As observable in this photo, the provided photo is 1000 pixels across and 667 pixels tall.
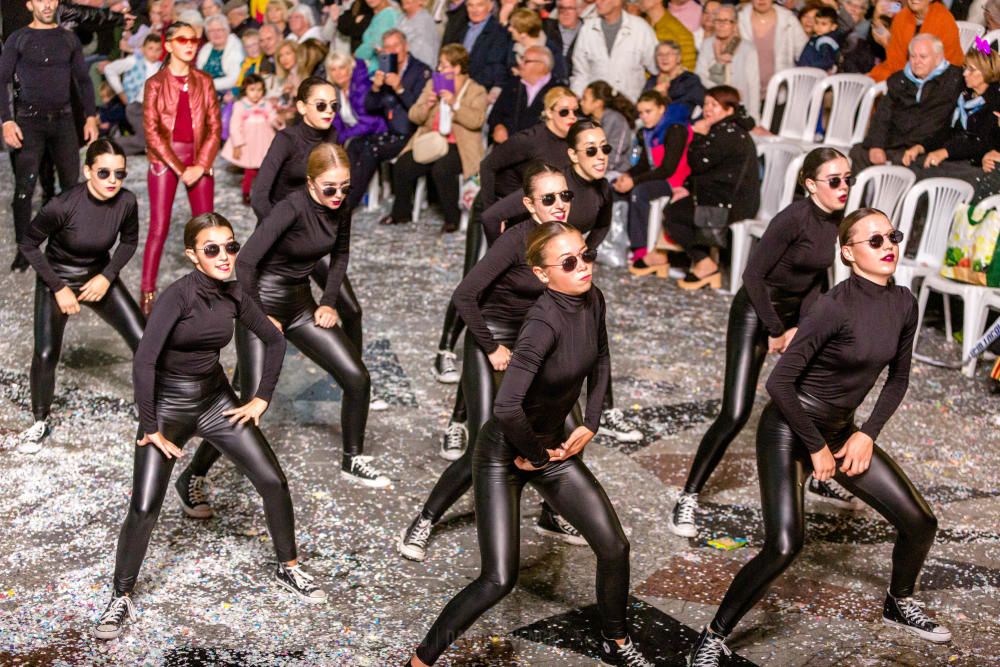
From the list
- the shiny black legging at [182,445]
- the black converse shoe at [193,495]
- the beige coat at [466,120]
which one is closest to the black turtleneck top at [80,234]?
the black converse shoe at [193,495]

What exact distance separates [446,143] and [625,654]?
277 inches

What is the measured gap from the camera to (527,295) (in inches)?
210

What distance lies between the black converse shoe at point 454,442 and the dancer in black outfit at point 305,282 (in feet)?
1.60

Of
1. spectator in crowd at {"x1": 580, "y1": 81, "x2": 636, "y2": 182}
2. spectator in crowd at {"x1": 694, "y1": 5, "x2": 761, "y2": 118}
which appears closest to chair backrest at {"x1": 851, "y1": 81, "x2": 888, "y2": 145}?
spectator in crowd at {"x1": 694, "y1": 5, "x2": 761, "y2": 118}

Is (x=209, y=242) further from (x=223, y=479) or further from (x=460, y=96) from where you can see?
(x=460, y=96)

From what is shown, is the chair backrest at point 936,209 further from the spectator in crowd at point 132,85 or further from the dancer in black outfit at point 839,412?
the spectator in crowd at point 132,85

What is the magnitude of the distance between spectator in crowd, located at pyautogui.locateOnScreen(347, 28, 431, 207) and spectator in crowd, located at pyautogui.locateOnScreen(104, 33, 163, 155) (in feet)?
9.92

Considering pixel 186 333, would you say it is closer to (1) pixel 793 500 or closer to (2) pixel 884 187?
(1) pixel 793 500

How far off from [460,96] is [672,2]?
7.66 feet

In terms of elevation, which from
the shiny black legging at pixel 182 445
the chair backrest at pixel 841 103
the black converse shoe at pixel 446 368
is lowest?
the black converse shoe at pixel 446 368

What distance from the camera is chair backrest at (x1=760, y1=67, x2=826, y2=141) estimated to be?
1025 centimetres

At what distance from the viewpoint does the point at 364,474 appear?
5852mm

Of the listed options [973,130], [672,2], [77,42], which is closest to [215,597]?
[77,42]

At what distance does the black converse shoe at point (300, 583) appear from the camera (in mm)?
4781
